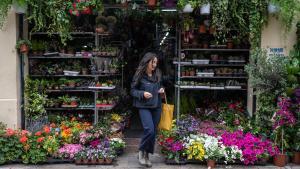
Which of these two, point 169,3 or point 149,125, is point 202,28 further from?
point 149,125

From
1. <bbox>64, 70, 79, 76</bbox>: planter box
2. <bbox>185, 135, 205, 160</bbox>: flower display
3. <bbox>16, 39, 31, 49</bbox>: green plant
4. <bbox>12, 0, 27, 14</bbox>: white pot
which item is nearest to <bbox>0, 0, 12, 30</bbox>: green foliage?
<bbox>12, 0, 27, 14</bbox>: white pot

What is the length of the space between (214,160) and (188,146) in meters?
0.53

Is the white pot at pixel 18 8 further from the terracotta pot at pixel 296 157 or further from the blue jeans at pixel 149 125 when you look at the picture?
the terracotta pot at pixel 296 157

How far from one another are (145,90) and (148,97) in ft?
0.85

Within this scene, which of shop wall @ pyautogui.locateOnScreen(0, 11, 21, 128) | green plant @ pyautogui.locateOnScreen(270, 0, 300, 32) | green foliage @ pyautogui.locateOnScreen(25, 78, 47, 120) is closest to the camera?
green plant @ pyautogui.locateOnScreen(270, 0, 300, 32)

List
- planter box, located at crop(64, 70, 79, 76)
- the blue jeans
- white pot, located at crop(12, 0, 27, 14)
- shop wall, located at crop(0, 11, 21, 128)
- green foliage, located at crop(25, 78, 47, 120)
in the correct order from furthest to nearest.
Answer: planter box, located at crop(64, 70, 79, 76), green foliage, located at crop(25, 78, 47, 120), shop wall, located at crop(0, 11, 21, 128), white pot, located at crop(12, 0, 27, 14), the blue jeans

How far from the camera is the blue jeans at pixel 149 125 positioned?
21.6ft

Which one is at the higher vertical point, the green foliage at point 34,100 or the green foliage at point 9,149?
the green foliage at point 34,100

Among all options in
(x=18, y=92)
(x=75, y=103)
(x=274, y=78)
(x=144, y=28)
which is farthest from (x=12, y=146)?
(x=144, y=28)

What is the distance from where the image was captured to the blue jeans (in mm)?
6590

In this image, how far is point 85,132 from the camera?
25.0ft

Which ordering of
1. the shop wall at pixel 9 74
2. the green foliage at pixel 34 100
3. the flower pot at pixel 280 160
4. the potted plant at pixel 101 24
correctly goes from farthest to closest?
the potted plant at pixel 101 24
the green foliage at pixel 34 100
the shop wall at pixel 9 74
the flower pot at pixel 280 160

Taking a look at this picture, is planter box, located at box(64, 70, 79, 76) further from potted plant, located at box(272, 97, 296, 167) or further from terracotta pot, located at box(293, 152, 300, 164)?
terracotta pot, located at box(293, 152, 300, 164)

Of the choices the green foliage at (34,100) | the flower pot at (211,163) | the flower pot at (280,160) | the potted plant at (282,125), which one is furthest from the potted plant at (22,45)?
the flower pot at (280,160)
